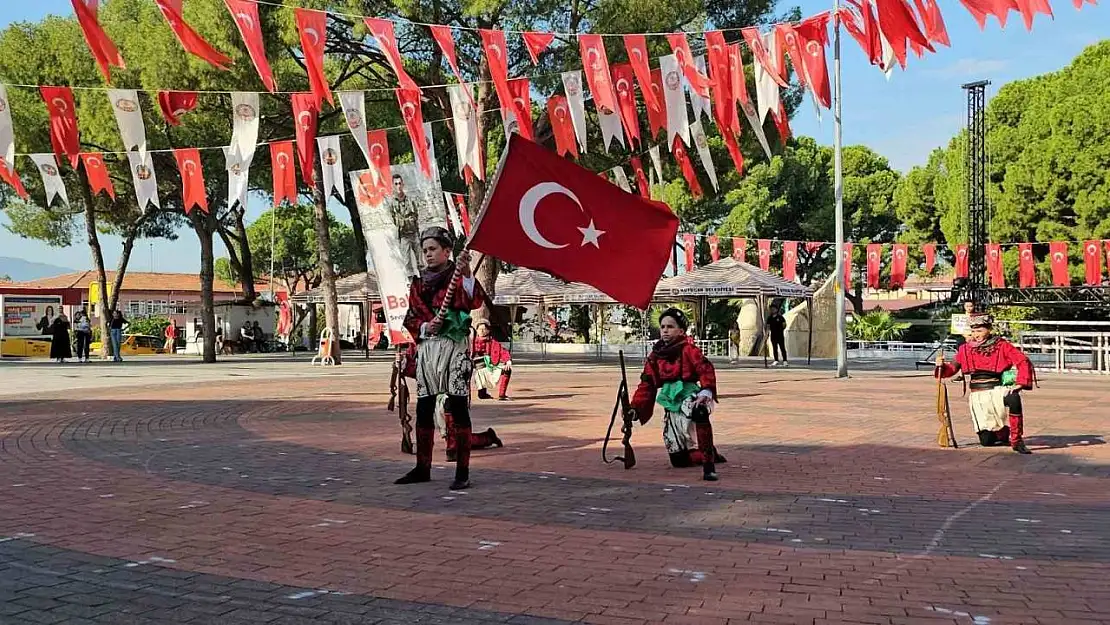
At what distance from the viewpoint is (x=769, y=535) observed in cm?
558

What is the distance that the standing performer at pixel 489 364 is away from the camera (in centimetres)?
1496

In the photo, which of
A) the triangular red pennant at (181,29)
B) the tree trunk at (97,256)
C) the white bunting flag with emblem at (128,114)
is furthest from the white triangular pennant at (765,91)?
the tree trunk at (97,256)

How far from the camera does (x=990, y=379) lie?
941 cm

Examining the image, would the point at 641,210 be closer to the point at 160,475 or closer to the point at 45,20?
the point at 160,475

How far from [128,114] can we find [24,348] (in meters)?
23.8

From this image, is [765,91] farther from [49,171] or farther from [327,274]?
[49,171]

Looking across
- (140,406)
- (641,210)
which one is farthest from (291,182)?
(641,210)

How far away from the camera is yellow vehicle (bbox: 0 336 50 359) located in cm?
3731

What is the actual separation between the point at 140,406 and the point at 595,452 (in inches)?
300

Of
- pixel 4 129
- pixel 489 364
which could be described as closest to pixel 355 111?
pixel 4 129

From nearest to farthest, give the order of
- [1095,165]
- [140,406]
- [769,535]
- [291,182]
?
[769,535]
[140,406]
[291,182]
[1095,165]

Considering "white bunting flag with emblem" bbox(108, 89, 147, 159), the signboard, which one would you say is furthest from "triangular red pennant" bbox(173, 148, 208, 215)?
the signboard

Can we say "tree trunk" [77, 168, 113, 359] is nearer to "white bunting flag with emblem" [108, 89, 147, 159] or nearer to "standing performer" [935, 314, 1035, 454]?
"white bunting flag with emblem" [108, 89, 147, 159]

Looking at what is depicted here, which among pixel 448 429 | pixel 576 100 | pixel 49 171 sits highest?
pixel 576 100
